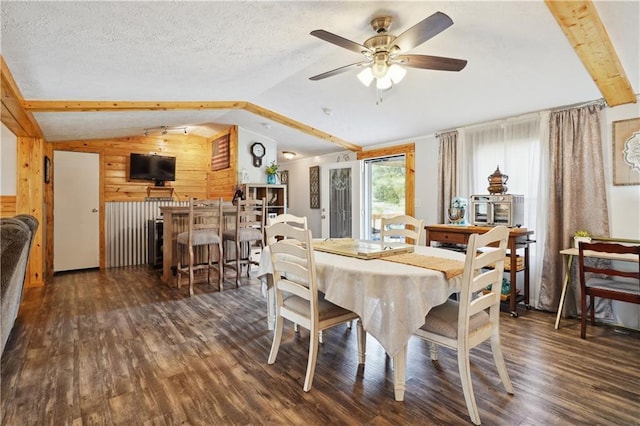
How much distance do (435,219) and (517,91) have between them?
191cm

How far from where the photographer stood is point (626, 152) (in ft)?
9.74

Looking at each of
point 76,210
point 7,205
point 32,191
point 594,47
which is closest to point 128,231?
point 76,210

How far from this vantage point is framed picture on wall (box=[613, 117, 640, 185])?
292 centimetres

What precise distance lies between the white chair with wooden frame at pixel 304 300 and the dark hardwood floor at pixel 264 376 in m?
0.20

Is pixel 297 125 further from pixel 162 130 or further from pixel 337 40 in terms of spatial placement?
pixel 337 40

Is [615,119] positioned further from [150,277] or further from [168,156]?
[168,156]

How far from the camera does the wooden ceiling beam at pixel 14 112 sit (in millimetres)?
2419

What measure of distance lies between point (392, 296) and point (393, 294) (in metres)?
0.01

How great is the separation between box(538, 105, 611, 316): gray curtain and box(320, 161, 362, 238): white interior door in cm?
287

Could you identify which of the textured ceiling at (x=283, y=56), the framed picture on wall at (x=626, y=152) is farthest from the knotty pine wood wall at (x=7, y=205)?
the framed picture on wall at (x=626, y=152)

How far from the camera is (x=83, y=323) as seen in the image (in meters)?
3.05

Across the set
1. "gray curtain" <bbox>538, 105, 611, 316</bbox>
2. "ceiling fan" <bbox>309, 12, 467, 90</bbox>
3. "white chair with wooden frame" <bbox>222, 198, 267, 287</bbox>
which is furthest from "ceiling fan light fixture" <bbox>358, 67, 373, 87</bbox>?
"white chair with wooden frame" <bbox>222, 198, 267, 287</bbox>

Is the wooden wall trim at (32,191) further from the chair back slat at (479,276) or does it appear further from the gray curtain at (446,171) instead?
the gray curtain at (446,171)

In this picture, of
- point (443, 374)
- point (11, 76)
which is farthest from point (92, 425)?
point (11, 76)
